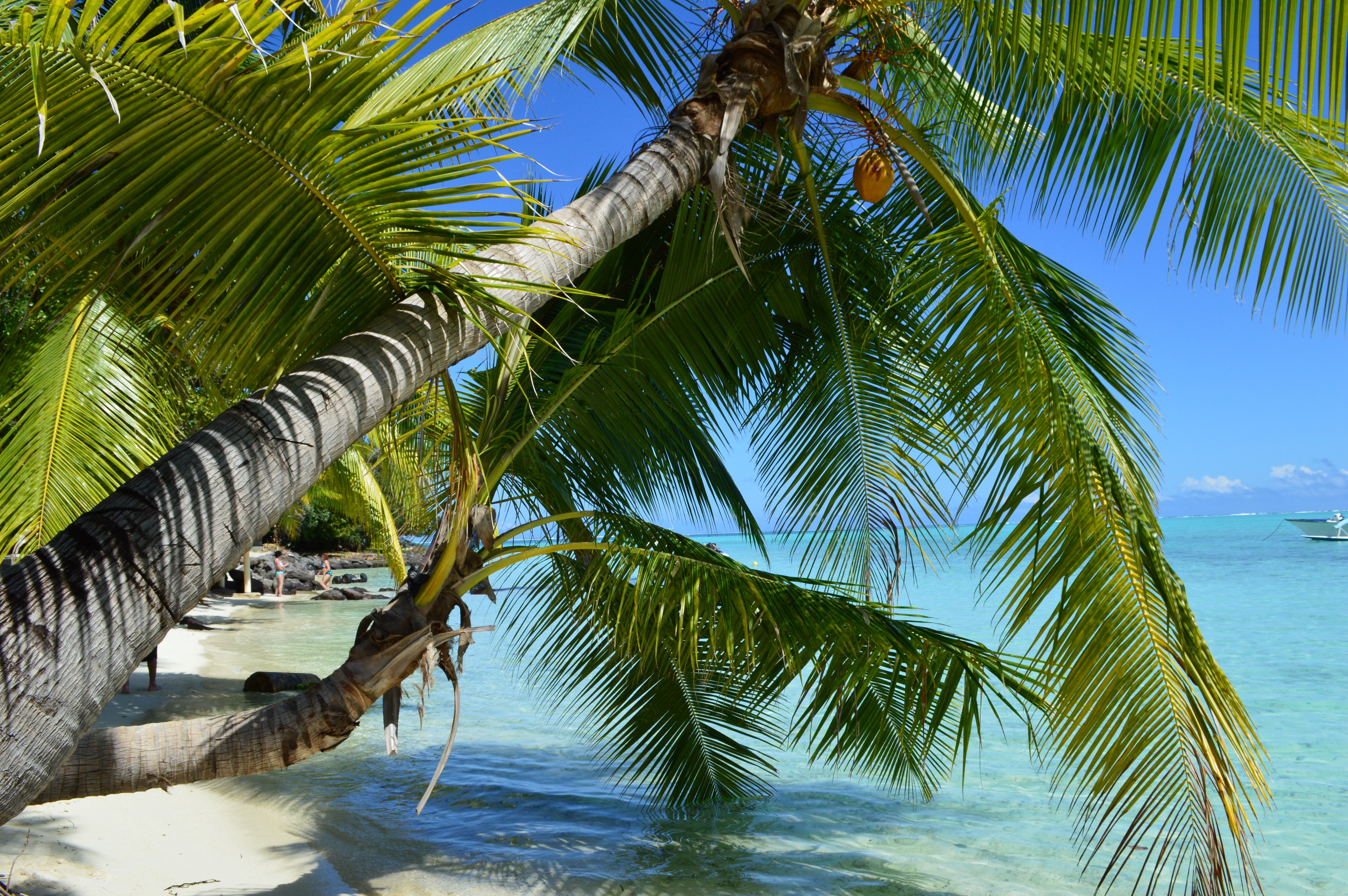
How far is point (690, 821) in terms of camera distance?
7.61 metres

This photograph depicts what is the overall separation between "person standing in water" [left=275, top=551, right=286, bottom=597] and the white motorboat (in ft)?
168

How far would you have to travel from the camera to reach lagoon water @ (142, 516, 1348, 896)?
6477mm

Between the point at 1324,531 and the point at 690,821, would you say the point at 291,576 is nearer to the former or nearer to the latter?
the point at 690,821

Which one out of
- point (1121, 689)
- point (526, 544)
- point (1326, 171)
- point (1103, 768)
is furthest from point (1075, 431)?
point (526, 544)

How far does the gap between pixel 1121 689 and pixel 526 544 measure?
2.41m

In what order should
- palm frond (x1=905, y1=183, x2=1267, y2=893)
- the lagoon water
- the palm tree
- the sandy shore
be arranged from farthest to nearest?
the lagoon water < the sandy shore < the palm tree < palm frond (x1=905, y1=183, x2=1267, y2=893)

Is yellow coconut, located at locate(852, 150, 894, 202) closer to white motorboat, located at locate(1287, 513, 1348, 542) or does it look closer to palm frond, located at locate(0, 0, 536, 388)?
palm frond, located at locate(0, 0, 536, 388)

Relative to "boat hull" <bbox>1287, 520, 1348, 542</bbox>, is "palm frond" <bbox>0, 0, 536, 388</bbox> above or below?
below

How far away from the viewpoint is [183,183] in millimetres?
1869

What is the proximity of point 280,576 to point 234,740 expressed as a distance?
28.1 metres

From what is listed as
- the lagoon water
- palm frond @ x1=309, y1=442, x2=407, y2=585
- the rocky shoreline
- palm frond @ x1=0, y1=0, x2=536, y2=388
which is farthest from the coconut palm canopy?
the rocky shoreline

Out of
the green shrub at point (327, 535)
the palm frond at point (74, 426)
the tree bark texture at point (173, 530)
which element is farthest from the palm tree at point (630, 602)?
the green shrub at point (327, 535)

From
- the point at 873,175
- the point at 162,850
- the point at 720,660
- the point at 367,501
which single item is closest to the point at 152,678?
the point at 367,501

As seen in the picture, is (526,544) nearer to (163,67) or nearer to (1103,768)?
(1103,768)
